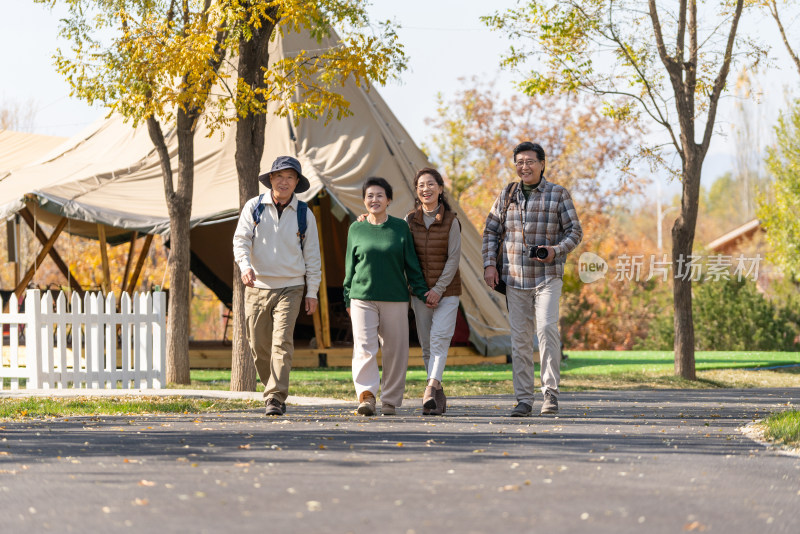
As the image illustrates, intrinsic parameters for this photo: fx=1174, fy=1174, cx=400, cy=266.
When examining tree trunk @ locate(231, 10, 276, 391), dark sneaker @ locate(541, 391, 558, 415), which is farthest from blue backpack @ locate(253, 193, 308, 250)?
tree trunk @ locate(231, 10, 276, 391)

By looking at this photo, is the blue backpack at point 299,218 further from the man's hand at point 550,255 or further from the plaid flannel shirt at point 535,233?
the man's hand at point 550,255

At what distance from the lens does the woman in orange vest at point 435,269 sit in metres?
8.35

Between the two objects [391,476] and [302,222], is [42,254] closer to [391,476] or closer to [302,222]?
[302,222]

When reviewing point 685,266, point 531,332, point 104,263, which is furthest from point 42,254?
point 531,332

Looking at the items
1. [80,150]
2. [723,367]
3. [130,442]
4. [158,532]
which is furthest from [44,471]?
[80,150]

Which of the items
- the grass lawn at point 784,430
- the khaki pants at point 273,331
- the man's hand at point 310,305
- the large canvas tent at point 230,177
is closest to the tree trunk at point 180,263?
the large canvas tent at point 230,177

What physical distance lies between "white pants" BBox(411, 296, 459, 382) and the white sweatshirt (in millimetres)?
799

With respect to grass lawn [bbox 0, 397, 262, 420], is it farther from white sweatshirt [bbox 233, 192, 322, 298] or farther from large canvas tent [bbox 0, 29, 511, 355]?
large canvas tent [bbox 0, 29, 511, 355]

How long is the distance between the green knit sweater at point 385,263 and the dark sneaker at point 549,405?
1165mm

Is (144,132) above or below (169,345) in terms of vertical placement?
above

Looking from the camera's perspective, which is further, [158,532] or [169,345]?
[169,345]

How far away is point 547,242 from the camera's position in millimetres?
8391

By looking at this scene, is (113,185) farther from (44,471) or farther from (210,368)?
(44,471)

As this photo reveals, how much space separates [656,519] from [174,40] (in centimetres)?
807
